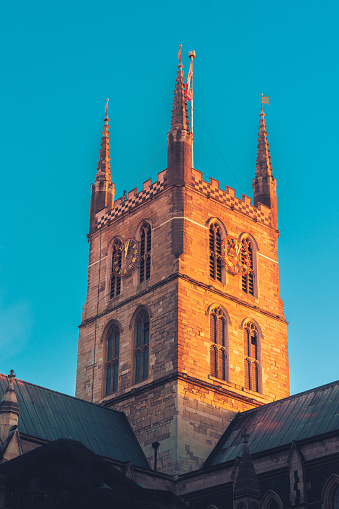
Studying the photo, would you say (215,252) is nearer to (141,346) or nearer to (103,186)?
(141,346)

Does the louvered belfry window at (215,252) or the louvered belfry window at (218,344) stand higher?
the louvered belfry window at (215,252)

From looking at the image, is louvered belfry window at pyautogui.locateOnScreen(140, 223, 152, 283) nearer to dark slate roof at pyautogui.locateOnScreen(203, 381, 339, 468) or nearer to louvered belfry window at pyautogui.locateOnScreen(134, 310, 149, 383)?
louvered belfry window at pyautogui.locateOnScreen(134, 310, 149, 383)

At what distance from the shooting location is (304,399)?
142 feet

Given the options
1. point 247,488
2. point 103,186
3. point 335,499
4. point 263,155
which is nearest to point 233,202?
point 263,155

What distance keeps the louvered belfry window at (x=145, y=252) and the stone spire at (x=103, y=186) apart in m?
4.65

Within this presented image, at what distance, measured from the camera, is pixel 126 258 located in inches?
2025

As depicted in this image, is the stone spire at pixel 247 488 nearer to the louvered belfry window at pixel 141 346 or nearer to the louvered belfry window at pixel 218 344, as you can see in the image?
the louvered belfry window at pixel 218 344

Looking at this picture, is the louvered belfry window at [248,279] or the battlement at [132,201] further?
the battlement at [132,201]

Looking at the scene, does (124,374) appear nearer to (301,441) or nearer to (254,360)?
(254,360)

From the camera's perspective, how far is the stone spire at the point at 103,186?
5581 cm

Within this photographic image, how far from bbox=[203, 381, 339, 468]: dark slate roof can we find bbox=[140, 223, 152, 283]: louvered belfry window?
906 centimetres

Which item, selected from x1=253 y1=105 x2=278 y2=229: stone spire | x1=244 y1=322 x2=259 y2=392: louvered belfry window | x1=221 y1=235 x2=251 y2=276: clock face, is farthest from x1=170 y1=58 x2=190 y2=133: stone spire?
x1=244 y1=322 x2=259 y2=392: louvered belfry window

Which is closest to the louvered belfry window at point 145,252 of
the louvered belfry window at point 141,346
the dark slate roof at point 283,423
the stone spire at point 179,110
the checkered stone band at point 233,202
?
the louvered belfry window at point 141,346

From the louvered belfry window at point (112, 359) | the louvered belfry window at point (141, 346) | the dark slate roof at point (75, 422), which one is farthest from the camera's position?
the louvered belfry window at point (112, 359)
